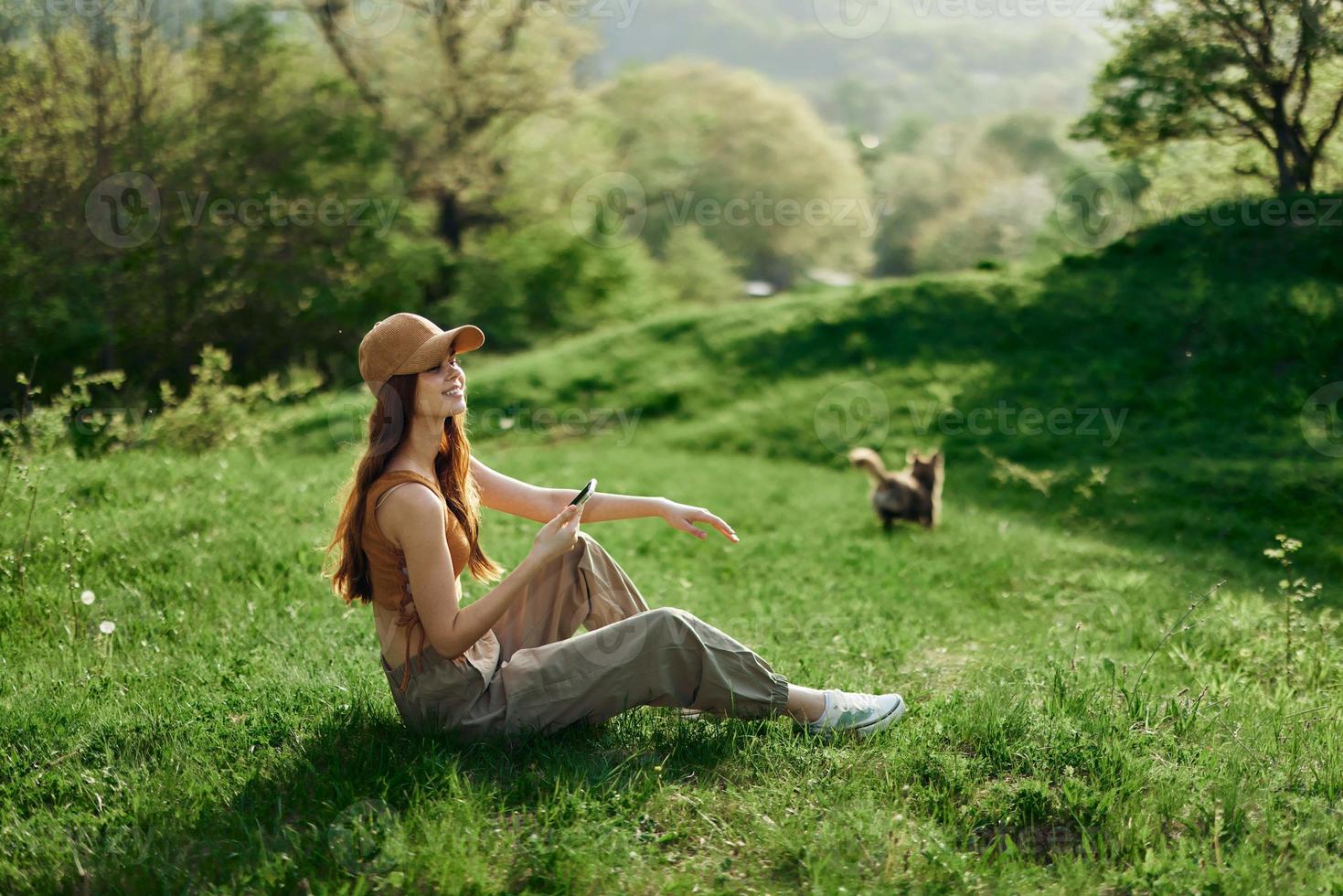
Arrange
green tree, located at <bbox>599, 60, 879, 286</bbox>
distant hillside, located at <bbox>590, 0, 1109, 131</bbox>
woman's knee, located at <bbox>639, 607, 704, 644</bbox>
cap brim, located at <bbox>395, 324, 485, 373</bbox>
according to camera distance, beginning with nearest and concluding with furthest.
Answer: cap brim, located at <bbox>395, 324, 485, 373</bbox>
woman's knee, located at <bbox>639, 607, 704, 644</bbox>
green tree, located at <bbox>599, 60, 879, 286</bbox>
distant hillside, located at <bbox>590, 0, 1109, 131</bbox>

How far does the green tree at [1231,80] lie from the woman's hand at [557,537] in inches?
544

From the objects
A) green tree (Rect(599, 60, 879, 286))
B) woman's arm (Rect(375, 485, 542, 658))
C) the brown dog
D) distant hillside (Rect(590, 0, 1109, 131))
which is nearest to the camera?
woman's arm (Rect(375, 485, 542, 658))

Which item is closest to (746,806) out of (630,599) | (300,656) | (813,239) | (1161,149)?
(630,599)

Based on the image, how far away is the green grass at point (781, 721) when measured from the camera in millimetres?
3164

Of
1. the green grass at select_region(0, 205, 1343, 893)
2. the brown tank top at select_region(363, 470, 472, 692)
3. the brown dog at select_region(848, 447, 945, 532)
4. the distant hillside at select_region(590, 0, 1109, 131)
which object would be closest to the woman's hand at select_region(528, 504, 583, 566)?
the brown tank top at select_region(363, 470, 472, 692)

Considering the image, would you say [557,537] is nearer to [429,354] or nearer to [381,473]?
[381,473]

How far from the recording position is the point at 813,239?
1844 inches

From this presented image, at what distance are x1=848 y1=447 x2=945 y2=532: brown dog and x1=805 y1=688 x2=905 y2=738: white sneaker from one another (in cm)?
550

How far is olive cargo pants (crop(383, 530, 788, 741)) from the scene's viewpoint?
11.6ft

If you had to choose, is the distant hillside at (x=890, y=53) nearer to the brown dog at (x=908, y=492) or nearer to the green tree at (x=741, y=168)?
the green tree at (x=741, y=168)

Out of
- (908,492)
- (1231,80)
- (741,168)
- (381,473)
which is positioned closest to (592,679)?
(381,473)

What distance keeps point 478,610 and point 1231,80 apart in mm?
14997

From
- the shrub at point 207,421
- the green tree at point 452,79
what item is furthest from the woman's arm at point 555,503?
the green tree at point 452,79

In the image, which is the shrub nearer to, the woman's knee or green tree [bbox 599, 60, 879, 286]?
the woman's knee
